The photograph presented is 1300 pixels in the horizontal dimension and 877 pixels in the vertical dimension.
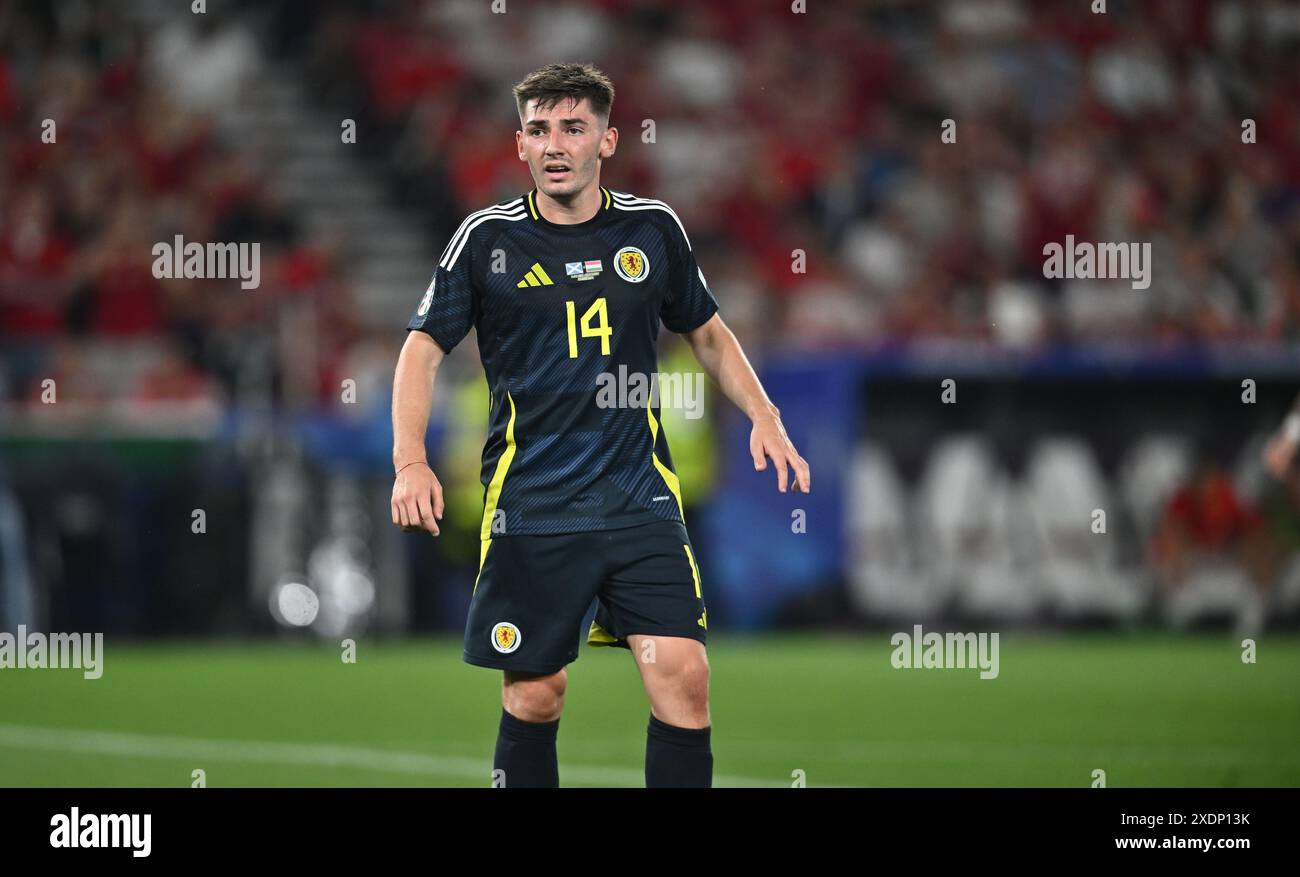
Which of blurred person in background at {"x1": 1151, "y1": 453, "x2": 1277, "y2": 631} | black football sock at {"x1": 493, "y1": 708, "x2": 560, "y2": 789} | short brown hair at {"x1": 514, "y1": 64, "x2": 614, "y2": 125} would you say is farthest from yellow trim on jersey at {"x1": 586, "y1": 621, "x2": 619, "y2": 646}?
blurred person in background at {"x1": 1151, "y1": 453, "x2": 1277, "y2": 631}

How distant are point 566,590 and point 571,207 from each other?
1.08 meters

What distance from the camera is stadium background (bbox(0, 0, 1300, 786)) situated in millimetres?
10289

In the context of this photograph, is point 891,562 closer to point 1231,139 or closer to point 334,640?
point 334,640

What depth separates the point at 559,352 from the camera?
5723 mm

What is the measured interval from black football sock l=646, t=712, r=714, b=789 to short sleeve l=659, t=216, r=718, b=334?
1193mm

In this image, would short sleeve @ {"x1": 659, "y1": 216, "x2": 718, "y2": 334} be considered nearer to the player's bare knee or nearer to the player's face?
the player's face

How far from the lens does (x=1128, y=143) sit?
18.6 meters

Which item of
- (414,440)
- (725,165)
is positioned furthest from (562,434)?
(725,165)

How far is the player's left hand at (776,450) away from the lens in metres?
5.64

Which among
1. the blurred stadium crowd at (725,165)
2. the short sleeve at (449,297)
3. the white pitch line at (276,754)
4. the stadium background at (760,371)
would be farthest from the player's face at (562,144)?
the blurred stadium crowd at (725,165)

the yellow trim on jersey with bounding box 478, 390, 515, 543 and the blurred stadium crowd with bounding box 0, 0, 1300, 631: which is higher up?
the blurred stadium crowd with bounding box 0, 0, 1300, 631

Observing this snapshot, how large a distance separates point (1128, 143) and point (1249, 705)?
938 cm

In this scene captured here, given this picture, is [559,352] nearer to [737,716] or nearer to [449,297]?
[449,297]

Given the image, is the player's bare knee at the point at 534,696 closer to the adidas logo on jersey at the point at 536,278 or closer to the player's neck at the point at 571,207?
the adidas logo on jersey at the point at 536,278
